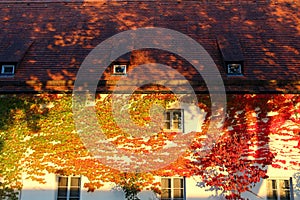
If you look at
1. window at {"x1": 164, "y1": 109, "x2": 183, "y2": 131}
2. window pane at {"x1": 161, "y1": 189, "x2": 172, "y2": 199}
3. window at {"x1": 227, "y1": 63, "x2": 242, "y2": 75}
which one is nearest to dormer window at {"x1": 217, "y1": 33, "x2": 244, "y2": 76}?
window at {"x1": 227, "y1": 63, "x2": 242, "y2": 75}

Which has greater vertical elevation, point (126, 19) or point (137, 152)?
point (126, 19)

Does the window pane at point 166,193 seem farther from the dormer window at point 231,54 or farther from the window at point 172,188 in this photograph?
the dormer window at point 231,54

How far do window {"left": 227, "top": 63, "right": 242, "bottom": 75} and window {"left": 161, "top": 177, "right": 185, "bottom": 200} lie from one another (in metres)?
3.46

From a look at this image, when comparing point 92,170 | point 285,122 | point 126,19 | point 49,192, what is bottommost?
point 49,192

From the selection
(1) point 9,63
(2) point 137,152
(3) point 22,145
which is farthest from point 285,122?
(1) point 9,63

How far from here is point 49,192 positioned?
353 inches

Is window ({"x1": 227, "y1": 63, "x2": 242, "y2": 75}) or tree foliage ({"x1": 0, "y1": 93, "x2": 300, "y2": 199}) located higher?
window ({"x1": 227, "y1": 63, "x2": 242, "y2": 75})

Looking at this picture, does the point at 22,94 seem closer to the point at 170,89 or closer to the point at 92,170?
the point at 92,170

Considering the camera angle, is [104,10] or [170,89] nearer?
[170,89]

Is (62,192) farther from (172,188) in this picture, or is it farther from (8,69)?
(8,69)

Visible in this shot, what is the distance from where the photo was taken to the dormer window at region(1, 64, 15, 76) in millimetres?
9734

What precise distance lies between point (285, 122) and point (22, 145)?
24.6 ft

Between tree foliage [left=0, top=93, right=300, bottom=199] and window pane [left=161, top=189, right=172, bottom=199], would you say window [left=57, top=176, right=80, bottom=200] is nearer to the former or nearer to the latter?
tree foliage [left=0, top=93, right=300, bottom=199]

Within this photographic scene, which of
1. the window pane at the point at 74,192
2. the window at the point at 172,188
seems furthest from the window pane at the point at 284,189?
the window pane at the point at 74,192
